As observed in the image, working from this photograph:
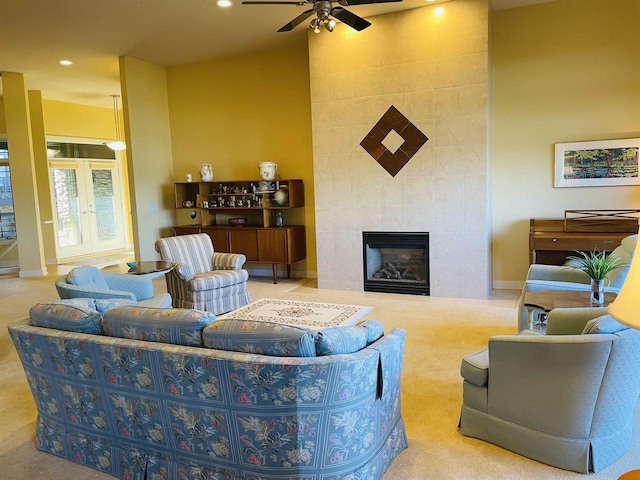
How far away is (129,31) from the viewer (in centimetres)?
608

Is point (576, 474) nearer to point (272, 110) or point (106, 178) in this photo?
point (272, 110)

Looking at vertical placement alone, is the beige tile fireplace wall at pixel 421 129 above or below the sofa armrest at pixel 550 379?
above

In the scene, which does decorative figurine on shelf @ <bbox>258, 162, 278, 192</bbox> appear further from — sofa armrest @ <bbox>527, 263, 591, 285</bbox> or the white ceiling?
sofa armrest @ <bbox>527, 263, 591, 285</bbox>

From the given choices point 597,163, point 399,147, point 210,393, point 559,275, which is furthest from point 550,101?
point 210,393

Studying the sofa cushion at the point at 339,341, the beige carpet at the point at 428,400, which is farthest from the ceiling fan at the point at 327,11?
the beige carpet at the point at 428,400

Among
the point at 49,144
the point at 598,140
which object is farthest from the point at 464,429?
the point at 49,144

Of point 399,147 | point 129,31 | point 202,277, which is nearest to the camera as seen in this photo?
point 202,277

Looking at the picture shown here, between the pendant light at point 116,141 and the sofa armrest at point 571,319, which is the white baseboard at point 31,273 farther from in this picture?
the sofa armrest at point 571,319

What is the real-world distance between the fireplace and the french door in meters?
7.09

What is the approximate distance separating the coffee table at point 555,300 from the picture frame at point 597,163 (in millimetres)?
2539

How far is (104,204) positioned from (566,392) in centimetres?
1084

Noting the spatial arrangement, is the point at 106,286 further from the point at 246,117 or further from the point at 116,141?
the point at 116,141

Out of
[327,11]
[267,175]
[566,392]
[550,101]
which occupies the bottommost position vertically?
[566,392]

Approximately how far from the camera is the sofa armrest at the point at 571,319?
8.36 ft
